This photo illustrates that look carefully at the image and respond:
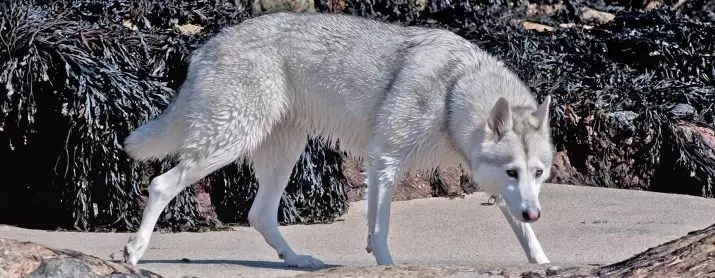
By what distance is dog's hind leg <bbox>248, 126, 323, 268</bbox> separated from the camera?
826 centimetres

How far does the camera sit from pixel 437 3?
12.3 metres

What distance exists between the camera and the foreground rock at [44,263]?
201 inches

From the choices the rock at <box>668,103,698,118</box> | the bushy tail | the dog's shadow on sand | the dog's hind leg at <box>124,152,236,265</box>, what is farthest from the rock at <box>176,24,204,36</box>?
the rock at <box>668,103,698,118</box>

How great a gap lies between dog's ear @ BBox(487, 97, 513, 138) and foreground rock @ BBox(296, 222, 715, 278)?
1.62 metres

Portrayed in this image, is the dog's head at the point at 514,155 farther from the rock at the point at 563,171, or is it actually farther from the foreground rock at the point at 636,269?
the rock at the point at 563,171

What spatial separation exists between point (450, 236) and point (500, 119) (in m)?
1.72

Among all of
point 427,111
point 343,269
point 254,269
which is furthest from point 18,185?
point 343,269

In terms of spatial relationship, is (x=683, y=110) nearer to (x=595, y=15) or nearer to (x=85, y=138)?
(x=595, y=15)

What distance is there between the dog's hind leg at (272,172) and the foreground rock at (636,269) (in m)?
2.58

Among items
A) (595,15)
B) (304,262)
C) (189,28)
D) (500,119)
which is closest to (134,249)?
(304,262)

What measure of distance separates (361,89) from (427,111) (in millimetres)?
459

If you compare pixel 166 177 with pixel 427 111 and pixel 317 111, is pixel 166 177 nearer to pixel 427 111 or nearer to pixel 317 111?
pixel 317 111

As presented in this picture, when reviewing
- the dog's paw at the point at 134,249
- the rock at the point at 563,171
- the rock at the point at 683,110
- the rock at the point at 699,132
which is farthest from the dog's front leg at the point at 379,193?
the rock at the point at 683,110

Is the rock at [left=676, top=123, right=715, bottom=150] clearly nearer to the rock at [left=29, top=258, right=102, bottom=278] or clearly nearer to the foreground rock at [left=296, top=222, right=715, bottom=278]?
the foreground rock at [left=296, top=222, right=715, bottom=278]
